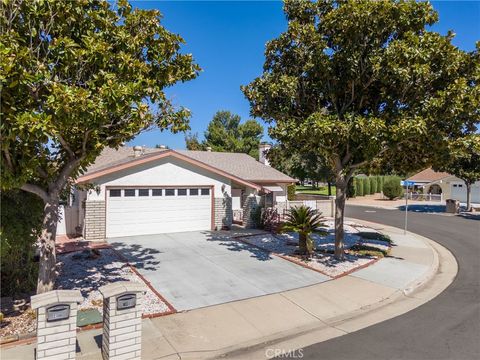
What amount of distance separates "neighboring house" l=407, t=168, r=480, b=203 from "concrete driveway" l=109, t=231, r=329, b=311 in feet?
104

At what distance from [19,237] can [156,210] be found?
27.4 feet

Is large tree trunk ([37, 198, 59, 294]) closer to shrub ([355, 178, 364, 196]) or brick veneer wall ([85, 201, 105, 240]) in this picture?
brick veneer wall ([85, 201, 105, 240])

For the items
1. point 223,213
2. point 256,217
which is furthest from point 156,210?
point 256,217

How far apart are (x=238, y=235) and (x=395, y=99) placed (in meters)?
9.19

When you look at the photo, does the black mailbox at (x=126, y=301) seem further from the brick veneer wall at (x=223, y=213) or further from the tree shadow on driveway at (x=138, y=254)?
the brick veneer wall at (x=223, y=213)

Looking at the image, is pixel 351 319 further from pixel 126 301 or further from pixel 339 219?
pixel 339 219

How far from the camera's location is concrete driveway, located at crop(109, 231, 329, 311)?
877cm

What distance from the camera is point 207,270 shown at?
1066cm

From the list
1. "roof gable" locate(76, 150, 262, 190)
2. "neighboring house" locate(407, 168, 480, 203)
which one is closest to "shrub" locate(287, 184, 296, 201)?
"roof gable" locate(76, 150, 262, 190)

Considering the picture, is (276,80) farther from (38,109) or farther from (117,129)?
(38,109)

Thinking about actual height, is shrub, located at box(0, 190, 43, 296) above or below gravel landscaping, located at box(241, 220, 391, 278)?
above

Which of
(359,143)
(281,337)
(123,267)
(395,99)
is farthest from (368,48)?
(123,267)

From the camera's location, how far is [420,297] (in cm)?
907

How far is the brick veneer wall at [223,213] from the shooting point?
17469 millimetres
